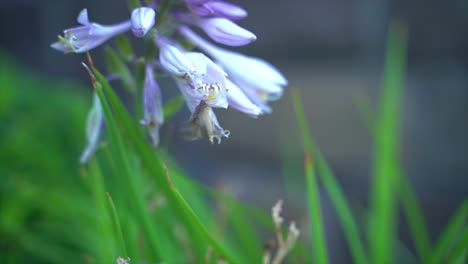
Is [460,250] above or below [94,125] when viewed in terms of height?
below

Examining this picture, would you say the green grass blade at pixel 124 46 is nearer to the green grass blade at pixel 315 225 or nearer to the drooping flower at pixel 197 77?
the drooping flower at pixel 197 77

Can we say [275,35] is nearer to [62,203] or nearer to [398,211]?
[398,211]

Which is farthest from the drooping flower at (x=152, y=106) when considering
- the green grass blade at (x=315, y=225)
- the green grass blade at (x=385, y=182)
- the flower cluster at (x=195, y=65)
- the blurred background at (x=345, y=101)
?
the blurred background at (x=345, y=101)

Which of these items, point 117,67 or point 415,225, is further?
point 415,225

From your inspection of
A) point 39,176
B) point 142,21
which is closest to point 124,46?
point 142,21

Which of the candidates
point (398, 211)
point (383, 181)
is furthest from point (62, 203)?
point (398, 211)

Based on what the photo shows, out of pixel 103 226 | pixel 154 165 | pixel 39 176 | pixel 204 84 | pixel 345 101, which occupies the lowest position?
pixel 345 101

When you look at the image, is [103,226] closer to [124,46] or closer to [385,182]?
[124,46]
